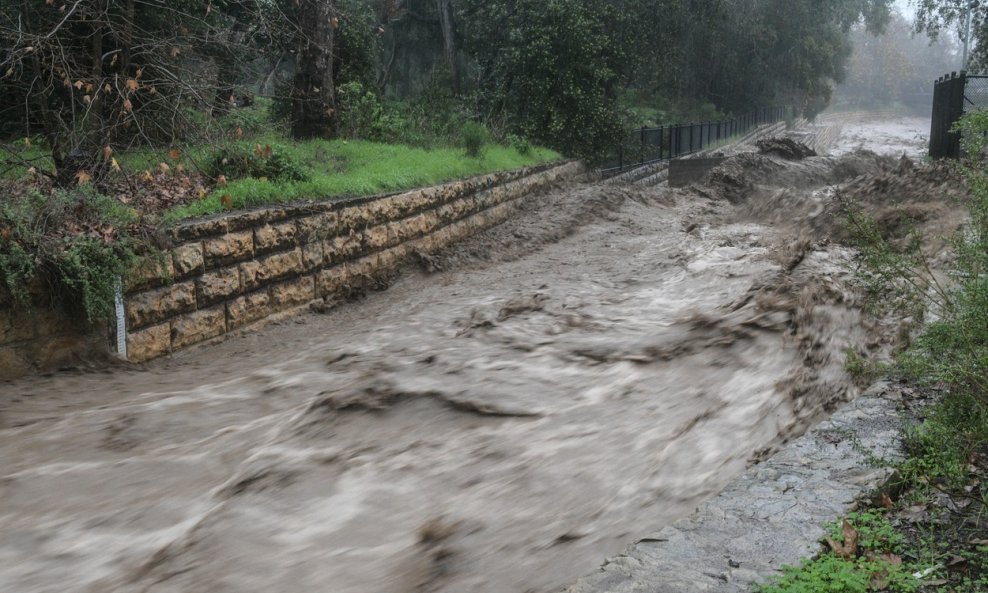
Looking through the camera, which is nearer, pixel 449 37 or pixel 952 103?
pixel 952 103

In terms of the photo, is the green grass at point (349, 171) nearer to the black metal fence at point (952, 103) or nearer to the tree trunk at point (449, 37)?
the black metal fence at point (952, 103)

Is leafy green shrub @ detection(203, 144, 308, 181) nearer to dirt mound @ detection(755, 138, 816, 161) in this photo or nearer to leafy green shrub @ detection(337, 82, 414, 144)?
leafy green shrub @ detection(337, 82, 414, 144)

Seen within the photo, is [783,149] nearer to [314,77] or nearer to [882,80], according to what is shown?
[314,77]

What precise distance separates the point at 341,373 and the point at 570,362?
1.92 meters


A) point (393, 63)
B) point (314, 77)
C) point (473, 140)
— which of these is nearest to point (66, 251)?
point (314, 77)

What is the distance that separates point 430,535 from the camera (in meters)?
4.41

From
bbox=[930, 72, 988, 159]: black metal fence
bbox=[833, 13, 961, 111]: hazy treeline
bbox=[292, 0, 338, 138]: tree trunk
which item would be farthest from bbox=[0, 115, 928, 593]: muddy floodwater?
bbox=[833, 13, 961, 111]: hazy treeline

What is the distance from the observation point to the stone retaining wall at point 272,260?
7605mm

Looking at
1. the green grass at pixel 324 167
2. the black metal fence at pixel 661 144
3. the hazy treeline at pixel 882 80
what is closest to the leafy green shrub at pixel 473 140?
the green grass at pixel 324 167

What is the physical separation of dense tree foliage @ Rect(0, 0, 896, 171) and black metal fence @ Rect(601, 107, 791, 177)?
0.87 m

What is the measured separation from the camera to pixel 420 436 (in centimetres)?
571

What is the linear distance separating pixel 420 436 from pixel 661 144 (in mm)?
21809

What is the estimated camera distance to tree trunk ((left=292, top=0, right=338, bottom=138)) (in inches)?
554

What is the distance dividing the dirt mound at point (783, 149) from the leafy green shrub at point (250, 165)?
18265mm
